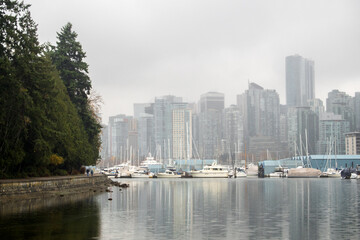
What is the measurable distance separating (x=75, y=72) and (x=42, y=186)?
30.8 m

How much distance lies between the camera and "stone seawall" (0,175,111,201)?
46188 mm

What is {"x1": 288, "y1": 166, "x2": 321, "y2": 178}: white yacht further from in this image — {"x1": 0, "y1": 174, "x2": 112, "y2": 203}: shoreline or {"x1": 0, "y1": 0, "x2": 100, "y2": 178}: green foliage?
{"x1": 0, "y1": 0, "x2": 100, "y2": 178}: green foliage

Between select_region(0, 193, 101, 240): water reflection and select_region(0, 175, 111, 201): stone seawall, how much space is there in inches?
56.9

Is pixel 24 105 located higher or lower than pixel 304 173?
higher

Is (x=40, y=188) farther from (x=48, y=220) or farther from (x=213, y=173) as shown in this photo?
(x=213, y=173)

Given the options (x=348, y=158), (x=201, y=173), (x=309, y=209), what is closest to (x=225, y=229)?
(x=309, y=209)

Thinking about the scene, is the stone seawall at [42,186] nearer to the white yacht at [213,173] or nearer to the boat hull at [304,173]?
the white yacht at [213,173]

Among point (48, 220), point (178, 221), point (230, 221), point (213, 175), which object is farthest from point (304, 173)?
point (48, 220)

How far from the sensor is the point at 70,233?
28.6m

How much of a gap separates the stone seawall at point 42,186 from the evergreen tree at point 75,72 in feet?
39.9

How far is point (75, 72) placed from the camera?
3164 inches

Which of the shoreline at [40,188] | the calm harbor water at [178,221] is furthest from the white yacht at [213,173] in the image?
the calm harbor water at [178,221]

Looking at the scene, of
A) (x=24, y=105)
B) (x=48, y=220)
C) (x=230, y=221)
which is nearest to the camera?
(x=48, y=220)

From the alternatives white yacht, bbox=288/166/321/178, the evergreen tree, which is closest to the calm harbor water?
the evergreen tree
